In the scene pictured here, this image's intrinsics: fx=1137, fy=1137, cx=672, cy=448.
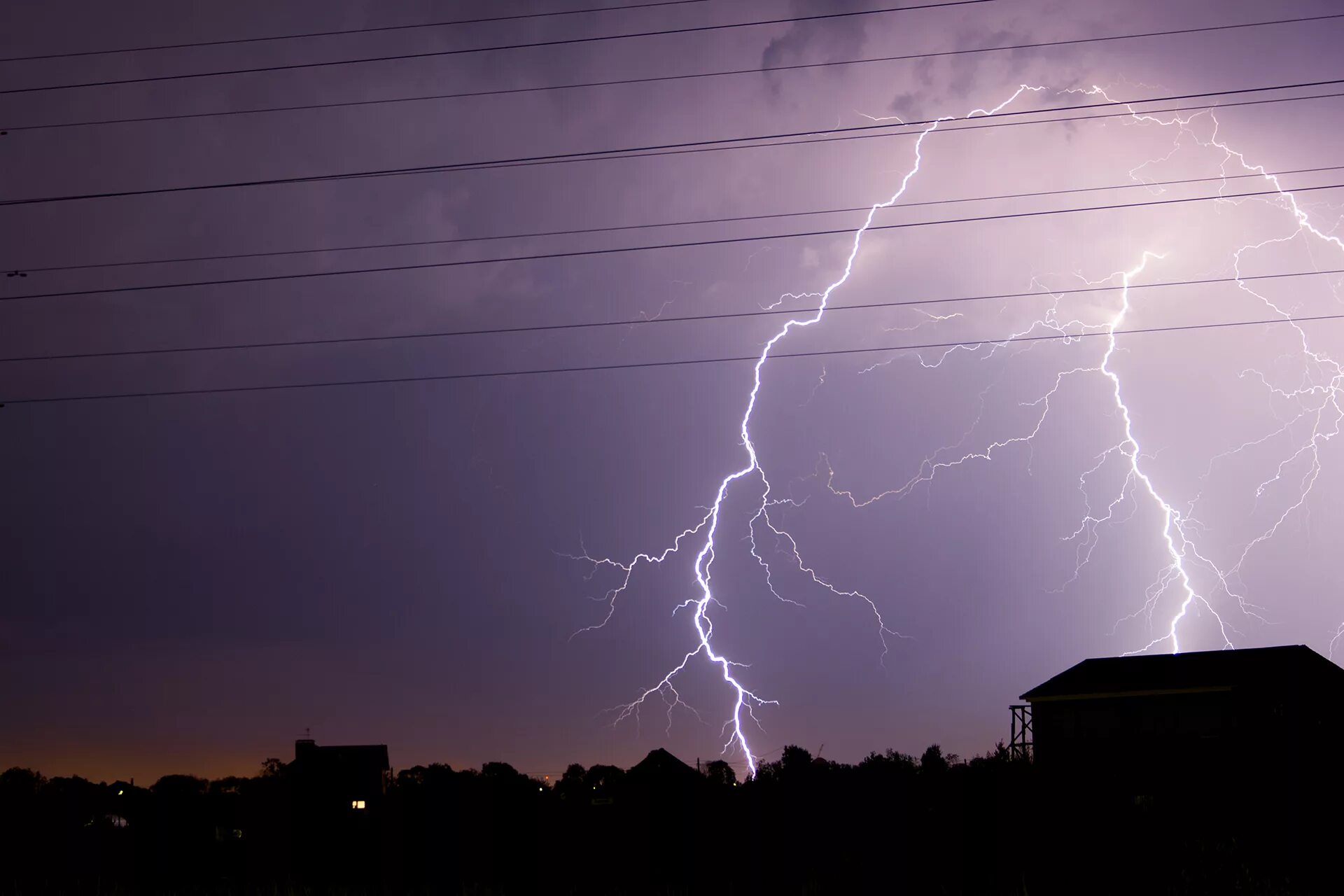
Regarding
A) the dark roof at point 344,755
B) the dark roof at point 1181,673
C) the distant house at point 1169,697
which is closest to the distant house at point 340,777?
the dark roof at point 344,755

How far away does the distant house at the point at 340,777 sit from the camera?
14352mm

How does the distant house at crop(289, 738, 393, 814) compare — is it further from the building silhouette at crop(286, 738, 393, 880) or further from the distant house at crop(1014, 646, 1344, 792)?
the distant house at crop(1014, 646, 1344, 792)

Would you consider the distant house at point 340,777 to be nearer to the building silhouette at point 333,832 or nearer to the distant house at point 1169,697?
the building silhouette at point 333,832

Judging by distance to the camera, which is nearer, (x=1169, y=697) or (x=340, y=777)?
(x=340, y=777)

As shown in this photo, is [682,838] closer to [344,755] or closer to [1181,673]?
[1181,673]

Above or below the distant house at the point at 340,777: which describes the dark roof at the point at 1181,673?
above

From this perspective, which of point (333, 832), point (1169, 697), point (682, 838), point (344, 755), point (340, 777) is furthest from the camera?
point (344, 755)

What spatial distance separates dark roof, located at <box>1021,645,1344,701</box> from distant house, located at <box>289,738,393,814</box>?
19.1 meters

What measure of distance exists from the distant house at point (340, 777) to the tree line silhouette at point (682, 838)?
26 centimetres

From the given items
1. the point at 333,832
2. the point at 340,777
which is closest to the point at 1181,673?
the point at 340,777

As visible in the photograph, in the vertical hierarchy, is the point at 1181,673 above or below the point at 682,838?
above

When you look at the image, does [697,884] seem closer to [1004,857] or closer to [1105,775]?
[1004,857]

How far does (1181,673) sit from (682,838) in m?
23.0

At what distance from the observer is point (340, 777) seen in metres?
20.3
